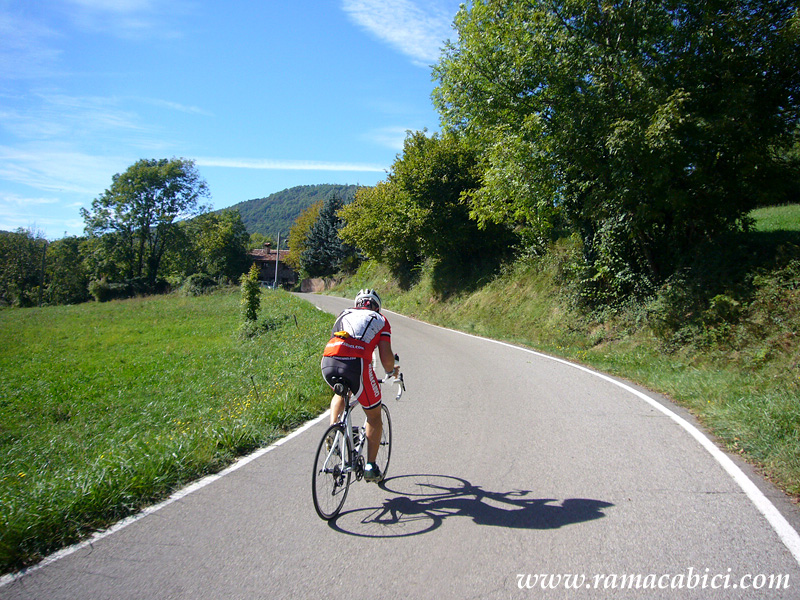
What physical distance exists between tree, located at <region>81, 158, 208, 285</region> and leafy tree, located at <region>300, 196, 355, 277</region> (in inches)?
641

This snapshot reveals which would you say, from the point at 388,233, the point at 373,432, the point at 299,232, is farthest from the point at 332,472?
the point at 299,232

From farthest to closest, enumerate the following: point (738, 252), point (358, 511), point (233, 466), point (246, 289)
Answer: point (246, 289) < point (738, 252) < point (233, 466) < point (358, 511)

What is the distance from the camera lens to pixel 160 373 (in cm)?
1554

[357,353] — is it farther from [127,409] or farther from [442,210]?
[442,210]

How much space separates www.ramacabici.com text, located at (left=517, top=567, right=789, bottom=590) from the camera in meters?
3.00

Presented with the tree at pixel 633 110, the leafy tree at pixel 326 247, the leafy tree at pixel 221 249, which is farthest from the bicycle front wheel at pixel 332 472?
→ the leafy tree at pixel 221 249

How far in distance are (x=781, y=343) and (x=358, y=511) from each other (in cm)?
854

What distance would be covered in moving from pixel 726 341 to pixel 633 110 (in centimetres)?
534

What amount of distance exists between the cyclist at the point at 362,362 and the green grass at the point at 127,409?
184cm

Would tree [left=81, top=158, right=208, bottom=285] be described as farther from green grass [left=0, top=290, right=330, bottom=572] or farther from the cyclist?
the cyclist

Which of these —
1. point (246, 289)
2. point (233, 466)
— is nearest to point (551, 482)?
point (233, 466)

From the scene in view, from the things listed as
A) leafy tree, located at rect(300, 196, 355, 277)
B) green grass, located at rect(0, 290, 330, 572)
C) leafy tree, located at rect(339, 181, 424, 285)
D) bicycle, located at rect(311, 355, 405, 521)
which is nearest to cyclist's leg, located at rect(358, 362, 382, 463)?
bicycle, located at rect(311, 355, 405, 521)

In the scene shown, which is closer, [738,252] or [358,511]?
[358,511]

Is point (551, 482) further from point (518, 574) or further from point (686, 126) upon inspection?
point (686, 126)
